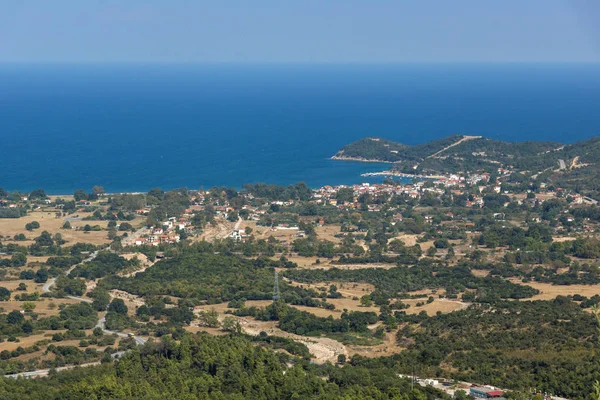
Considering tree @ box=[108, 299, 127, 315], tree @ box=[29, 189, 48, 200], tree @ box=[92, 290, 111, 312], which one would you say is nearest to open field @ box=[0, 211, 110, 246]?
tree @ box=[29, 189, 48, 200]

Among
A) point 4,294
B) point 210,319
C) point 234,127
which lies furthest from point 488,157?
point 4,294

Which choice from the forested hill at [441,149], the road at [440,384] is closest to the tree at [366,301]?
the road at [440,384]

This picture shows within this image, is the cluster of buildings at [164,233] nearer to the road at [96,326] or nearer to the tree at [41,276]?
the road at [96,326]

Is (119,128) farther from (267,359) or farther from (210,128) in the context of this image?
(267,359)

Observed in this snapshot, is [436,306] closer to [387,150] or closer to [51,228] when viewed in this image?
[51,228]

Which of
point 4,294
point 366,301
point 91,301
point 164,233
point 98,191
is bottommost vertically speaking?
point 164,233

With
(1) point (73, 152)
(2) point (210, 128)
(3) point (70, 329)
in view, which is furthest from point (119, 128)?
(3) point (70, 329)
